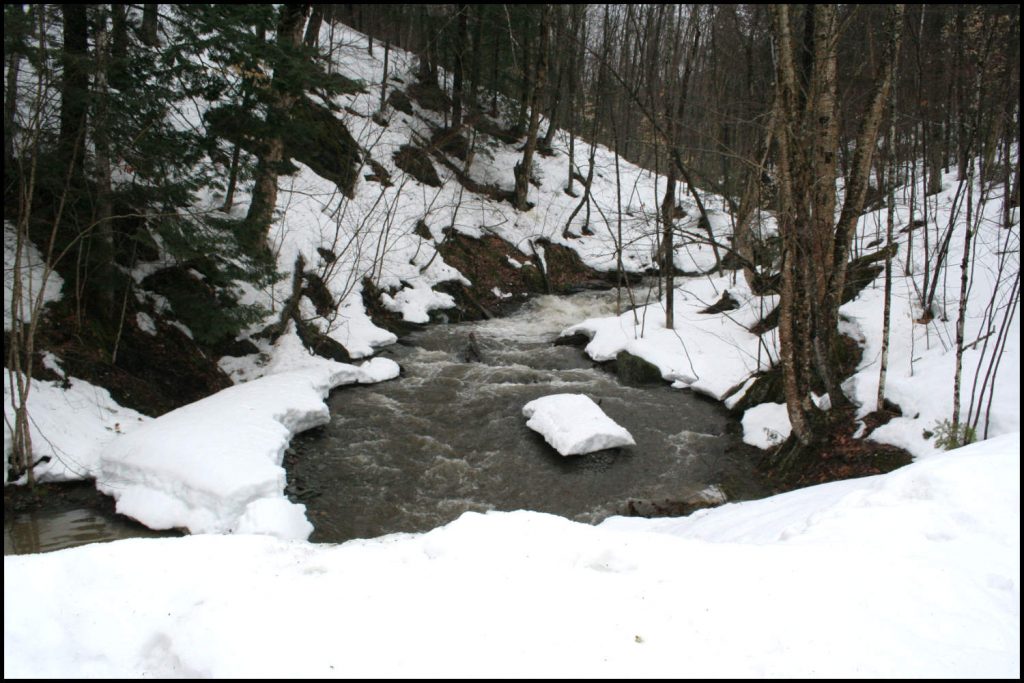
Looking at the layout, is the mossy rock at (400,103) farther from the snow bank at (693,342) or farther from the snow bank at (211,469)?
the snow bank at (211,469)

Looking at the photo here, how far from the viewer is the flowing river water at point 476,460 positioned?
7.35 meters

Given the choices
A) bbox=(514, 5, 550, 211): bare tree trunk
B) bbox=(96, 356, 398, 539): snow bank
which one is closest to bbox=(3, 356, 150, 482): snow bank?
bbox=(96, 356, 398, 539): snow bank

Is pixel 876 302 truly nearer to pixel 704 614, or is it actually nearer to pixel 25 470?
pixel 704 614

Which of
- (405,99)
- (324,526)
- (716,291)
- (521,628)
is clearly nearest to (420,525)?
(324,526)

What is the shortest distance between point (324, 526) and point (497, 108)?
72.9 ft

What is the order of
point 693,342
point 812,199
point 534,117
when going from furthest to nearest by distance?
point 534,117 → point 693,342 → point 812,199

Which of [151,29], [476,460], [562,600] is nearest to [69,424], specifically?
[476,460]

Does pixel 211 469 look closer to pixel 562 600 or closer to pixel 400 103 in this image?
pixel 562 600

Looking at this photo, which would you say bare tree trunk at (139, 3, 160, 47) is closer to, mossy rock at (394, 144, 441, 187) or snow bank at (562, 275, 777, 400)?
snow bank at (562, 275, 777, 400)

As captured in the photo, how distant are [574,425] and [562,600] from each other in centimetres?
580

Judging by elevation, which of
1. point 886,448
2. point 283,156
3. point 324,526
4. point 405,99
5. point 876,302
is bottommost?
point 324,526

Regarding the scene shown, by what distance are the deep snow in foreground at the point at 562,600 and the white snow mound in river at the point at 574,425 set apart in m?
4.49

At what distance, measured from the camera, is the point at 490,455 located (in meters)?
9.09

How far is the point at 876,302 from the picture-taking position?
1085 cm
